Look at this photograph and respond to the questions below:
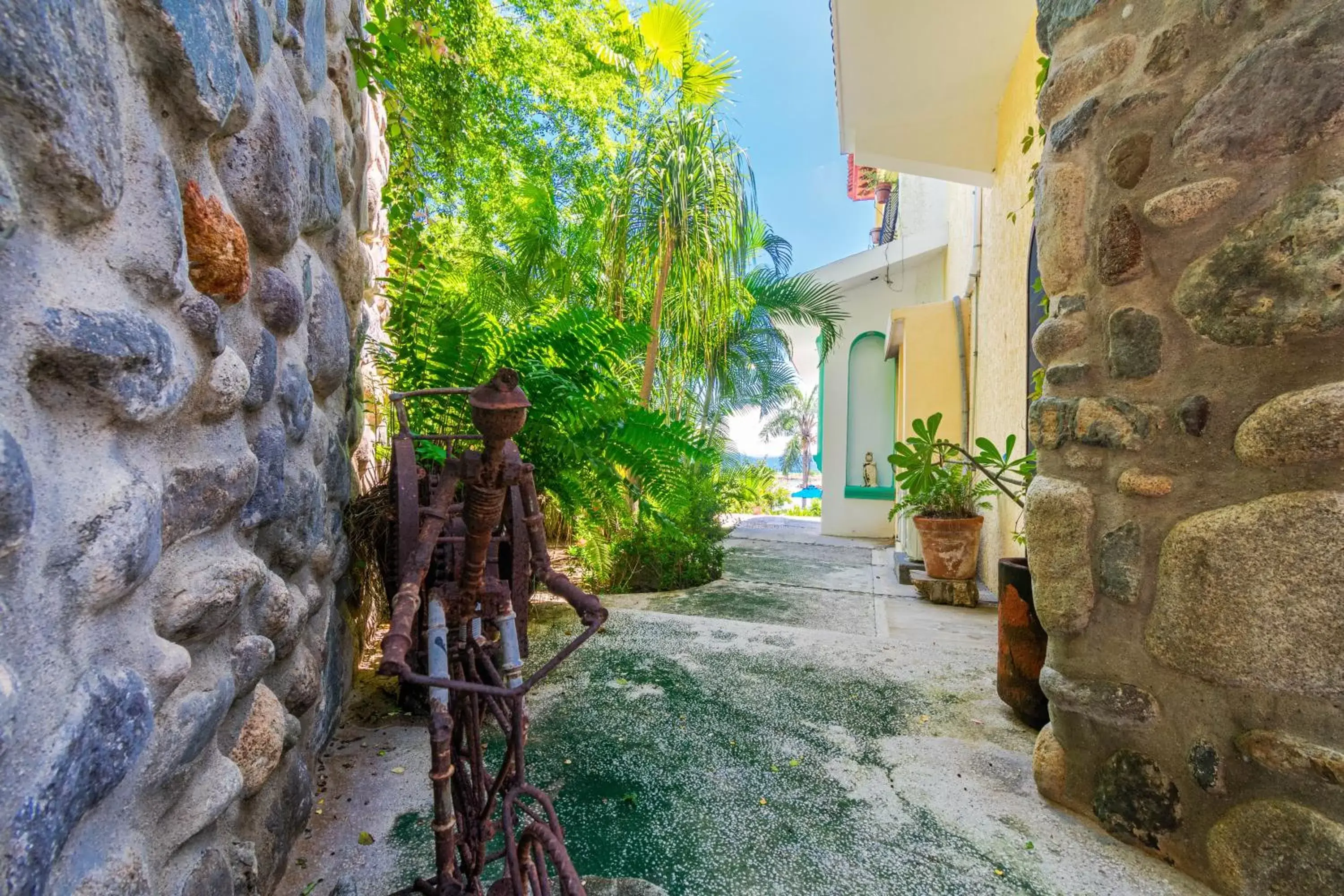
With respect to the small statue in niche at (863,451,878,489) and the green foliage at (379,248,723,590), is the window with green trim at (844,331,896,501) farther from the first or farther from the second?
the green foliage at (379,248,723,590)

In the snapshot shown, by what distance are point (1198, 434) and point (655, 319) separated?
4034 mm

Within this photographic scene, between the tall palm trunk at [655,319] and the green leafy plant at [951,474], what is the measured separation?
2.16m

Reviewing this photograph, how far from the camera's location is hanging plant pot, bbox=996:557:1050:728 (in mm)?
1881

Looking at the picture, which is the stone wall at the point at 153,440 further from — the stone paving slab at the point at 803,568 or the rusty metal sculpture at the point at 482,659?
the stone paving slab at the point at 803,568

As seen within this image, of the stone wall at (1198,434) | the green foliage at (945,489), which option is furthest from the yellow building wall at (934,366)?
the stone wall at (1198,434)

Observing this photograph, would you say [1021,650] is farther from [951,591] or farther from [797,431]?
[797,431]

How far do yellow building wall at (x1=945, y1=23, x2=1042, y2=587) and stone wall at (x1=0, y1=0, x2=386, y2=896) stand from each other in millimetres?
2734

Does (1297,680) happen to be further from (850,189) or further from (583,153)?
(850,189)

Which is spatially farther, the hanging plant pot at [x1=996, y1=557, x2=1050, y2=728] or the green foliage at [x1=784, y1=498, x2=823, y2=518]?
→ the green foliage at [x1=784, y1=498, x2=823, y2=518]

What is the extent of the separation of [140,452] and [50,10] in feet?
1.35

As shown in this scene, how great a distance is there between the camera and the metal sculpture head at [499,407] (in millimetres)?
676

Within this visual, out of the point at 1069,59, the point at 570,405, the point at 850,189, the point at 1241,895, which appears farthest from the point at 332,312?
the point at 850,189

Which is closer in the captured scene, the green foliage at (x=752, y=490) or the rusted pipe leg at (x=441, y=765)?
the rusted pipe leg at (x=441, y=765)

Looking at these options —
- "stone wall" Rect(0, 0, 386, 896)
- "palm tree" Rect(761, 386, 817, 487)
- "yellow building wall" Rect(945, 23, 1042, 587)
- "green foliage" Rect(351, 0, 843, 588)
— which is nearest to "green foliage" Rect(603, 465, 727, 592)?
"green foliage" Rect(351, 0, 843, 588)
